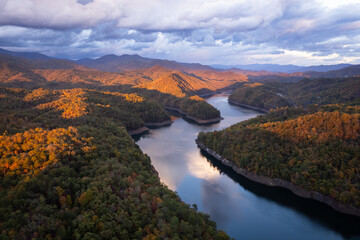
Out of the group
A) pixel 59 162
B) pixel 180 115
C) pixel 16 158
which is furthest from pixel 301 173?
pixel 180 115

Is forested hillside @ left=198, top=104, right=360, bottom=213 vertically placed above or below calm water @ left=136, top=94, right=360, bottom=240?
above

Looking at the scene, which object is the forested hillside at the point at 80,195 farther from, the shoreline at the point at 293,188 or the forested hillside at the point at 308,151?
the forested hillside at the point at 308,151

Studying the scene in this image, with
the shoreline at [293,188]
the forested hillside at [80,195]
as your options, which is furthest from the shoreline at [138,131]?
the forested hillside at [80,195]

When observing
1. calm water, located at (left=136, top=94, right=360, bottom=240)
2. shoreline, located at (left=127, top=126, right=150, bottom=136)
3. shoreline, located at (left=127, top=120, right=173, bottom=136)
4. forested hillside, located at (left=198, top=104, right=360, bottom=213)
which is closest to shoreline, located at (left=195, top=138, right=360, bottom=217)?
forested hillside, located at (left=198, top=104, right=360, bottom=213)

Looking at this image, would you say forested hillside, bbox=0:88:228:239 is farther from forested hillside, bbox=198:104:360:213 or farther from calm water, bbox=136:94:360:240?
forested hillside, bbox=198:104:360:213

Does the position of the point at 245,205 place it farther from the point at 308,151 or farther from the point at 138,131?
the point at 138,131

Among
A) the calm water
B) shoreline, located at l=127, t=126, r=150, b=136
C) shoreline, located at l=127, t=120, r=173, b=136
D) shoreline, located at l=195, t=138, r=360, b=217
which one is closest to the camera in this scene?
the calm water

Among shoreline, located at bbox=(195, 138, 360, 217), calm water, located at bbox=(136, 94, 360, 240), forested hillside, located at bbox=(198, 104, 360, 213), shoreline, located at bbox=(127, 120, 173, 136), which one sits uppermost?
forested hillside, located at bbox=(198, 104, 360, 213)
